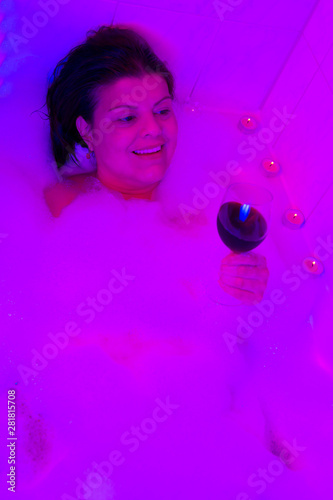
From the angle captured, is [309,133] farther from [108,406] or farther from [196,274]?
[108,406]

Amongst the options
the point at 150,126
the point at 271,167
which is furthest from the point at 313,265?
the point at 150,126

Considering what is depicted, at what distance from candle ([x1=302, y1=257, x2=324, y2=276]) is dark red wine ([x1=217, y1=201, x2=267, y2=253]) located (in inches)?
19.6

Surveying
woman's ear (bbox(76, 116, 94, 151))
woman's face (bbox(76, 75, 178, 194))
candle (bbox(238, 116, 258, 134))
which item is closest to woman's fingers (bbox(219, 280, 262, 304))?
woman's face (bbox(76, 75, 178, 194))

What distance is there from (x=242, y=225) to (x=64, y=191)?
2.23 ft

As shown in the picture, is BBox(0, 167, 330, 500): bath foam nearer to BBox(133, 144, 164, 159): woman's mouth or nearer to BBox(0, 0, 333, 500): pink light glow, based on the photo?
BBox(0, 0, 333, 500): pink light glow

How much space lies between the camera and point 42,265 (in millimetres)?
1412

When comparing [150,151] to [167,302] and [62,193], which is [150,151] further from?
[167,302]

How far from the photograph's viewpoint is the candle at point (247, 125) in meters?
1.76

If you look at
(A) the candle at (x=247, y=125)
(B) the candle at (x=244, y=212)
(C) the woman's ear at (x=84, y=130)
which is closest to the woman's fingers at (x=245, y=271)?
(B) the candle at (x=244, y=212)

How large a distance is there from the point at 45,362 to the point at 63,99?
0.74 meters

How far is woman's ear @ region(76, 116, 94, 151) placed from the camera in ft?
4.53

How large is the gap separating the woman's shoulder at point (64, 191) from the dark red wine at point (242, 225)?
590mm

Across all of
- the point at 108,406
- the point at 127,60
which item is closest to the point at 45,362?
the point at 108,406

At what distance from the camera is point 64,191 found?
1511 mm
